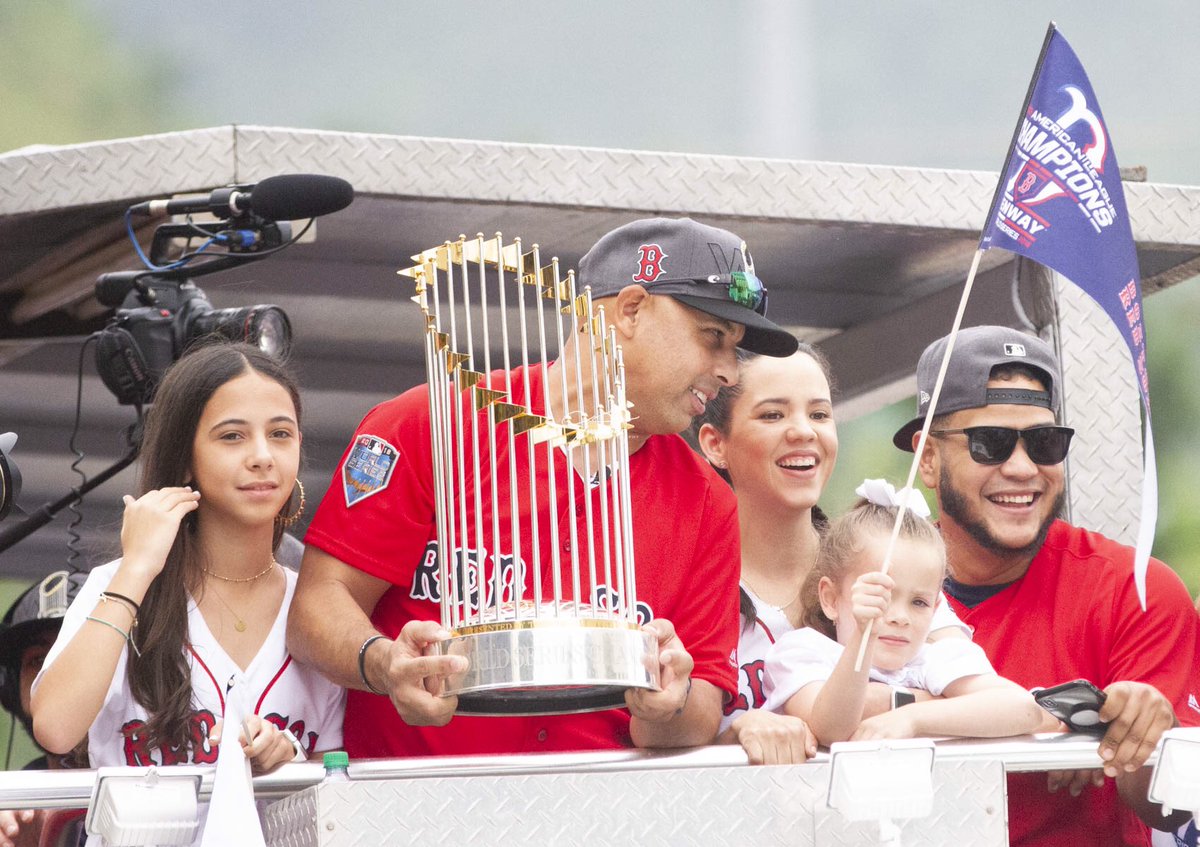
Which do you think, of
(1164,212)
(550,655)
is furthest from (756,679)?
(1164,212)

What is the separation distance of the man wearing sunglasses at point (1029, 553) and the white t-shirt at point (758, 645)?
0.12m

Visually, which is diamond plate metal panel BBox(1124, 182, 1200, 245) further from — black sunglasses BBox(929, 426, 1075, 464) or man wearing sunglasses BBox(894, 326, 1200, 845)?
black sunglasses BBox(929, 426, 1075, 464)

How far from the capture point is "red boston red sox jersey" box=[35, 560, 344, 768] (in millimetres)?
2908

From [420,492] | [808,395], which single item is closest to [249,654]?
[420,492]

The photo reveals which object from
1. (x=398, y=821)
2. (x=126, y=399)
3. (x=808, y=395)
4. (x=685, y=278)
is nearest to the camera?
(x=398, y=821)

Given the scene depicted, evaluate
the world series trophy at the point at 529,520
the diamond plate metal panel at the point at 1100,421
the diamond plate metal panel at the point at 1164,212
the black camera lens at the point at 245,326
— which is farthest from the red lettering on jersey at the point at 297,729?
the diamond plate metal panel at the point at 1164,212

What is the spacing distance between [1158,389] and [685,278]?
24.7 metres

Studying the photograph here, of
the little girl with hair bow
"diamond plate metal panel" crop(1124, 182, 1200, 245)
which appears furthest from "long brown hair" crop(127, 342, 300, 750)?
"diamond plate metal panel" crop(1124, 182, 1200, 245)

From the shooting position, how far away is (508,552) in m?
3.06

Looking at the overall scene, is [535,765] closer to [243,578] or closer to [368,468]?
[368,468]

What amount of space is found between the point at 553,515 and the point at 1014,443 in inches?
58.6

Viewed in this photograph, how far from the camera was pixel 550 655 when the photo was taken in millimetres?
2371

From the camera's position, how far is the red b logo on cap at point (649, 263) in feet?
10.4

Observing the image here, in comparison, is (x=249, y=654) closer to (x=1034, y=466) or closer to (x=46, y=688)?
(x=46, y=688)
